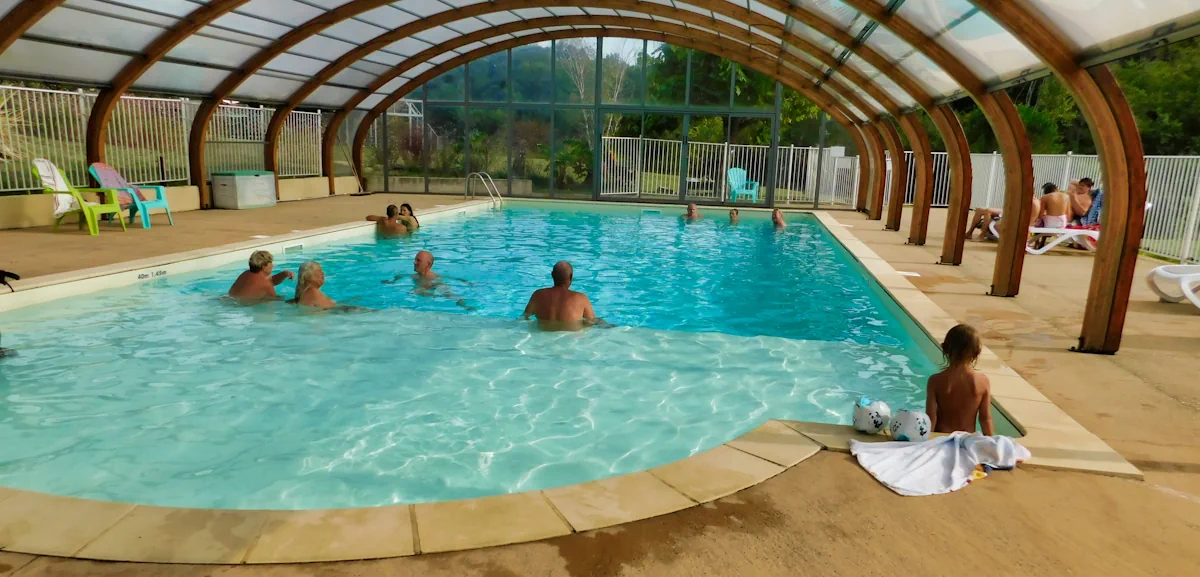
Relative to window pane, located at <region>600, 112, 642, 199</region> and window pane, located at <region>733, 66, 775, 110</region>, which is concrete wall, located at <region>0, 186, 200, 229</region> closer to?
window pane, located at <region>600, 112, 642, 199</region>

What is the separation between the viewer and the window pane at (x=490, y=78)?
71.4 ft

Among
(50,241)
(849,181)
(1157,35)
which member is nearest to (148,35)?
(50,241)

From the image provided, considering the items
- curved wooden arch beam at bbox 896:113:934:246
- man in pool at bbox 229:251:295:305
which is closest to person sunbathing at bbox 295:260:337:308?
man in pool at bbox 229:251:295:305

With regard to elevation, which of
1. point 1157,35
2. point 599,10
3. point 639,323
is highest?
point 599,10

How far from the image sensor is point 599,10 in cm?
1872

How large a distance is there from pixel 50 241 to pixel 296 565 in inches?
397

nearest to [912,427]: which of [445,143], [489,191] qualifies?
[489,191]

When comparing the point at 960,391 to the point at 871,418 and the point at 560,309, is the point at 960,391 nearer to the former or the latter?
the point at 871,418

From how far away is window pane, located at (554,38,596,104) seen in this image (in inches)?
841

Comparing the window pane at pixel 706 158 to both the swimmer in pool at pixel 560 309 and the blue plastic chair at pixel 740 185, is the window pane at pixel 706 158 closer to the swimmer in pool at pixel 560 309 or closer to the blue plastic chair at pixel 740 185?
the blue plastic chair at pixel 740 185

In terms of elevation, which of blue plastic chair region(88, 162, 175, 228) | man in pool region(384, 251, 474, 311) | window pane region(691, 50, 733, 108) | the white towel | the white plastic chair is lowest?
man in pool region(384, 251, 474, 311)

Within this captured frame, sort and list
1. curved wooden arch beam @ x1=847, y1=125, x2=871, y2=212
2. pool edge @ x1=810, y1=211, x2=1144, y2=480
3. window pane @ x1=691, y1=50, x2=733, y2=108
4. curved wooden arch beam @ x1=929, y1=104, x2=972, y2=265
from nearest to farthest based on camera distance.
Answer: pool edge @ x1=810, y1=211, x2=1144, y2=480
curved wooden arch beam @ x1=929, y1=104, x2=972, y2=265
curved wooden arch beam @ x1=847, y1=125, x2=871, y2=212
window pane @ x1=691, y1=50, x2=733, y2=108

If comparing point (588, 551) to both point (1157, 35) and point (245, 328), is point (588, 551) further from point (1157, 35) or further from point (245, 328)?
point (245, 328)

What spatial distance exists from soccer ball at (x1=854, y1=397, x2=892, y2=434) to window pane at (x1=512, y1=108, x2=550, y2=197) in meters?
19.2
